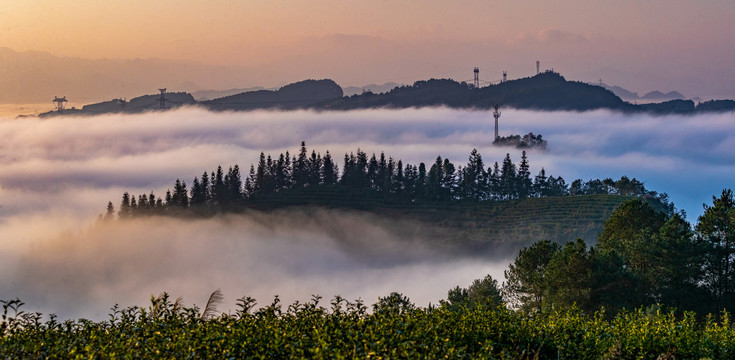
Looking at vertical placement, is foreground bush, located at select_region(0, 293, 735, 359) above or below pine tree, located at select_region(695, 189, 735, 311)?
above

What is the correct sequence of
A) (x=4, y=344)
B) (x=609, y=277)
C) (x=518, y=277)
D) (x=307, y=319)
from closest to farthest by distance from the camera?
(x=4, y=344) < (x=307, y=319) < (x=609, y=277) < (x=518, y=277)

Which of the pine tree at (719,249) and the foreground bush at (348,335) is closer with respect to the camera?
the foreground bush at (348,335)

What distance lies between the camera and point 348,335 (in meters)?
16.6

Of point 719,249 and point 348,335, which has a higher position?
point 348,335

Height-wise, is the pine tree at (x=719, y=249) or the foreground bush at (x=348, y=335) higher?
the foreground bush at (x=348, y=335)

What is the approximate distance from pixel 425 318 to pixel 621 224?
54122mm

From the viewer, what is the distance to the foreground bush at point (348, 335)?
1541 centimetres

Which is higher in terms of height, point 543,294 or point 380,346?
point 380,346

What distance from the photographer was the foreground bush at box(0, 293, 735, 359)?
15.4 meters

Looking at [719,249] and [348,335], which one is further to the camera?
[719,249]

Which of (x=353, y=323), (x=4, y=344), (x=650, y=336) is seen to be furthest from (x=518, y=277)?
(x=4, y=344)

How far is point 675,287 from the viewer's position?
56531mm

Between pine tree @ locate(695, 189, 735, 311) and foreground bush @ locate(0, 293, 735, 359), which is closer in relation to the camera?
foreground bush @ locate(0, 293, 735, 359)

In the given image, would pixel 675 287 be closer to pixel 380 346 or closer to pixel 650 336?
pixel 650 336
